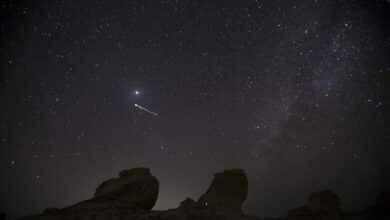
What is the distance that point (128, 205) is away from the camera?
2739 cm

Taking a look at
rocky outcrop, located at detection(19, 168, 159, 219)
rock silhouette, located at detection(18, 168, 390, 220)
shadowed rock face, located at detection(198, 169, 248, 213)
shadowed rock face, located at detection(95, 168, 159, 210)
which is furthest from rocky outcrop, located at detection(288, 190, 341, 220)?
rocky outcrop, located at detection(19, 168, 159, 219)

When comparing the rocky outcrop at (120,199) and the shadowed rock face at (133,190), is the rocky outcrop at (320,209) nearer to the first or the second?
the shadowed rock face at (133,190)

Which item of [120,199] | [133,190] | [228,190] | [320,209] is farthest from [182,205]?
[320,209]

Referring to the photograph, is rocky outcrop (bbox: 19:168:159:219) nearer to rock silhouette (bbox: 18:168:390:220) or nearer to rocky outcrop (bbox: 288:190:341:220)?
rock silhouette (bbox: 18:168:390:220)

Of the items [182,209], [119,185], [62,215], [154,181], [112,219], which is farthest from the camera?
[154,181]

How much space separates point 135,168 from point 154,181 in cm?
436

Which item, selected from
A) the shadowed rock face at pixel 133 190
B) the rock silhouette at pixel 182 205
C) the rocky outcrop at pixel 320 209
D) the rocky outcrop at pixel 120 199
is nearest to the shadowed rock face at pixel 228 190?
the rock silhouette at pixel 182 205

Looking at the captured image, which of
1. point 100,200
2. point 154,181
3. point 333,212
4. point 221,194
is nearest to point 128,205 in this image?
point 100,200

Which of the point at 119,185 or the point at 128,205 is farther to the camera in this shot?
the point at 119,185

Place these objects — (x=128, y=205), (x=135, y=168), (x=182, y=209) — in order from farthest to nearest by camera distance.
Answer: (x=135, y=168) → (x=128, y=205) → (x=182, y=209)

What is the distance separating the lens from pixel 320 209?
34.6 meters

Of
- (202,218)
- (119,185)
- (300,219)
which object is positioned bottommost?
(300,219)

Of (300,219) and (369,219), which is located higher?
(300,219)

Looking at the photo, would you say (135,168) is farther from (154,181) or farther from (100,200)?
(100,200)
